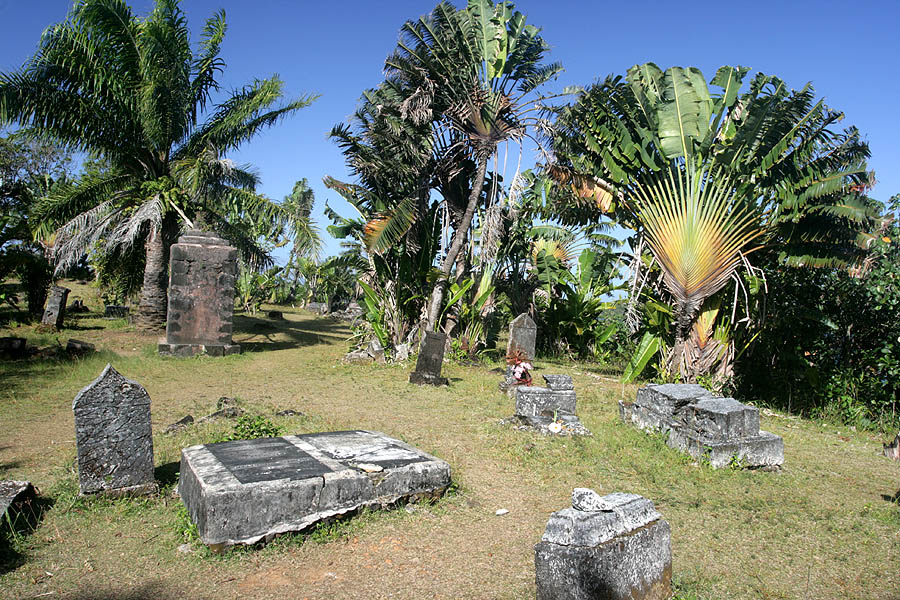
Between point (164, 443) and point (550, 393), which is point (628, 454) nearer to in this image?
point (550, 393)

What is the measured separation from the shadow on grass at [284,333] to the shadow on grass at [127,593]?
1109 cm

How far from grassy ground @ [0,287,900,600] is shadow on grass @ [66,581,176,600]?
0.9 inches

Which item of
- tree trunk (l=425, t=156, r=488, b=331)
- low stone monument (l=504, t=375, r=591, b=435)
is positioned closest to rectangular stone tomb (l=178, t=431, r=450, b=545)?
low stone monument (l=504, t=375, r=591, b=435)

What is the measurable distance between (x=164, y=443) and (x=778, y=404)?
1062 centimetres

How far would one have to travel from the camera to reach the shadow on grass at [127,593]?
3.66 m

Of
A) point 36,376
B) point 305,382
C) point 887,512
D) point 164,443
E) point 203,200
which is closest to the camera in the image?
point 887,512

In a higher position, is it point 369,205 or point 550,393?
point 369,205

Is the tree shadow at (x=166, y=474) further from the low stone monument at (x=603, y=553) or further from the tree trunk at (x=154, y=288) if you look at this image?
the tree trunk at (x=154, y=288)

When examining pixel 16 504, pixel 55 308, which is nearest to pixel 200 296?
pixel 55 308

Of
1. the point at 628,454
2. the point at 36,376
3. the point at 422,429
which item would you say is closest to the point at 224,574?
the point at 422,429

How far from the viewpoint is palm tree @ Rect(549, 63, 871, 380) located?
10039mm

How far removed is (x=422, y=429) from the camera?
25.5 ft

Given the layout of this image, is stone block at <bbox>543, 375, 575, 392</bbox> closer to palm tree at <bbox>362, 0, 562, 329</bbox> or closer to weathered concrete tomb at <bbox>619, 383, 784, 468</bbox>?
weathered concrete tomb at <bbox>619, 383, 784, 468</bbox>

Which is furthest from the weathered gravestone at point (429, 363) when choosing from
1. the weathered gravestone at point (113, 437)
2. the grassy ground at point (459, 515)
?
the weathered gravestone at point (113, 437)
